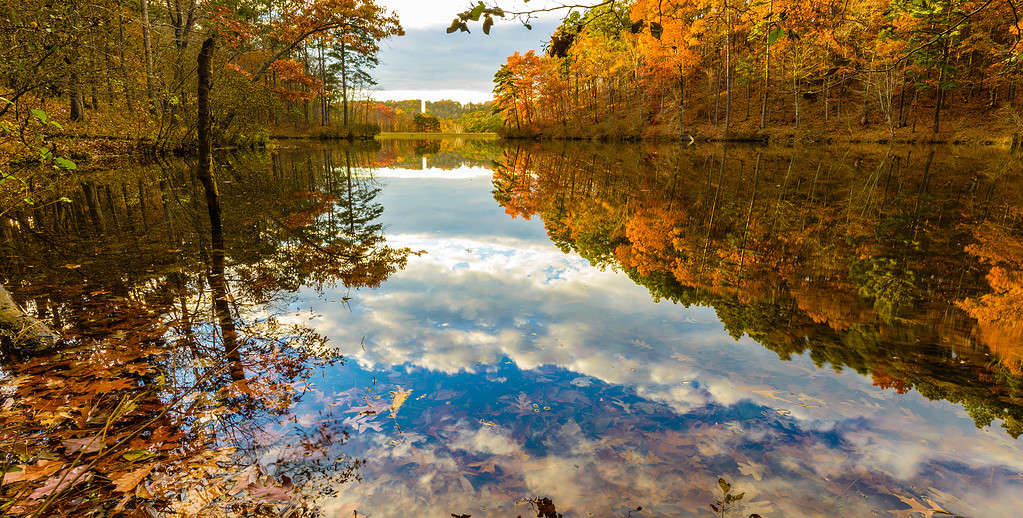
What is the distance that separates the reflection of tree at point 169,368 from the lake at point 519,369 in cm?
2

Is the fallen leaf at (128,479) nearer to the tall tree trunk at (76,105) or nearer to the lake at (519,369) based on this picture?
the lake at (519,369)

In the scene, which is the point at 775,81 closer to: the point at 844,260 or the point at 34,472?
the point at 844,260

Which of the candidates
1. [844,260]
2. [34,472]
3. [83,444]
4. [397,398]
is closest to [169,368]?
[83,444]

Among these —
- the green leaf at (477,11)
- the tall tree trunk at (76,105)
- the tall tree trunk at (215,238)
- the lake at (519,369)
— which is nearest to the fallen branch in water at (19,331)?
the lake at (519,369)

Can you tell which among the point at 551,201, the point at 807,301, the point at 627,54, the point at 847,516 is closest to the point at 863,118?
the point at 627,54

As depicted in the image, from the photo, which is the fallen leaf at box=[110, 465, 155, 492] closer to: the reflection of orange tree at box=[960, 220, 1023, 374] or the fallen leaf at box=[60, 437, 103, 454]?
the fallen leaf at box=[60, 437, 103, 454]

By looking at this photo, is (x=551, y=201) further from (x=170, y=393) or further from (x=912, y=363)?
(x=170, y=393)

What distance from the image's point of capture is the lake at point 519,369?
2508 mm

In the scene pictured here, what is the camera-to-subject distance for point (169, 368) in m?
3.53

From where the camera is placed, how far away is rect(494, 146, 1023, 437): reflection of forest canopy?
395 centimetres

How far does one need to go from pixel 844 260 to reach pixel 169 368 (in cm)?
827

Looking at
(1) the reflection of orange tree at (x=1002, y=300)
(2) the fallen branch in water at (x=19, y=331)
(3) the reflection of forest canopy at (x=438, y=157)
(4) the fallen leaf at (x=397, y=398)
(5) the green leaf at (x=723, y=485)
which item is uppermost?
(3) the reflection of forest canopy at (x=438, y=157)

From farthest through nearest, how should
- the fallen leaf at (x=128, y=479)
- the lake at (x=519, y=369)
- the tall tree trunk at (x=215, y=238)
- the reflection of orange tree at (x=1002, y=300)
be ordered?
the reflection of orange tree at (x=1002, y=300) < the tall tree trunk at (x=215, y=238) < the lake at (x=519, y=369) < the fallen leaf at (x=128, y=479)

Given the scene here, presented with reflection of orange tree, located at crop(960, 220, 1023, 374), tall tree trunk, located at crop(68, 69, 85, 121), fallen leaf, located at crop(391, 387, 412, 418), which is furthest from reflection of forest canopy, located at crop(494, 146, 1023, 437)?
tall tree trunk, located at crop(68, 69, 85, 121)
